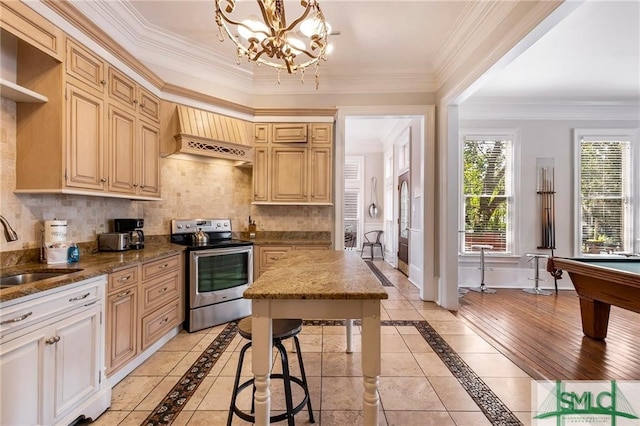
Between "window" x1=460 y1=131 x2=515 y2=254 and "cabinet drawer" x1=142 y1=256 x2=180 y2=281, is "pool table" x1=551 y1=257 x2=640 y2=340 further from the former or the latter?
"cabinet drawer" x1=142 y1=256 x2=180 y2=281

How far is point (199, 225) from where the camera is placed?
3547mm

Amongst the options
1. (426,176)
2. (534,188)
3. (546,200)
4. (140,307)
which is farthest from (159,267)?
(546,200)

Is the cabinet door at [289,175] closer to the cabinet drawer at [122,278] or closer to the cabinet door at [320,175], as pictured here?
the cabinet door at [320,175]

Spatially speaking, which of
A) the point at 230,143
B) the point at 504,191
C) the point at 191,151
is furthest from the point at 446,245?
the point at 191,151

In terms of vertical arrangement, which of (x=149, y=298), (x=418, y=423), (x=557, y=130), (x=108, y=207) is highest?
(x=557, y=130)

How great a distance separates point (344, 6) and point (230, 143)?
75.1 inches

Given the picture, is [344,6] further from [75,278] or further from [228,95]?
[75,278]

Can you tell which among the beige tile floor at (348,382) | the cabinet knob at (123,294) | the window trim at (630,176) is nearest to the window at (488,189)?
the window trim at (630,176)

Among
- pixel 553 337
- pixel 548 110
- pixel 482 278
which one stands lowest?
pixel 553 337

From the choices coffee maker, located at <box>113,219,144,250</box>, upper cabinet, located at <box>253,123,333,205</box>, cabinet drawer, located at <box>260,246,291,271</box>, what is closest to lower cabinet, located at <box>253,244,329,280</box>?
cabinet drawer, located at <box>260,246,291,271</box>

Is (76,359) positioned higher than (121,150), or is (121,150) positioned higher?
(121,150)

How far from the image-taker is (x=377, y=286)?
1.36 metres

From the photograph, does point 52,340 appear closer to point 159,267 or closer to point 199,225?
point 159,267

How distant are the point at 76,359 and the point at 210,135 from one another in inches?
97.5
